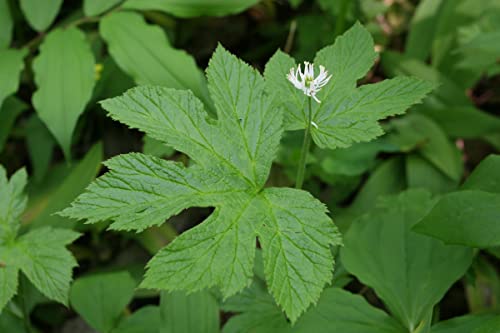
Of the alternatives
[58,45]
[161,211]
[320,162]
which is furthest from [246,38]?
[161,211]

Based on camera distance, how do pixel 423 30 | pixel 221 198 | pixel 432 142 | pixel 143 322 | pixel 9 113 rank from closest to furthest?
pixel 221 198, pixel 143 322, pixel 9 113, pixel 432 142, pixel 423 30

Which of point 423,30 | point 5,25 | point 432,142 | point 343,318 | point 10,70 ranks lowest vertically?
point 432,142

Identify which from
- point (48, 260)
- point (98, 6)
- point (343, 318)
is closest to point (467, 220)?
point (343, 318)

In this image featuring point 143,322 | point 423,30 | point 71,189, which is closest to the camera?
point 143,322

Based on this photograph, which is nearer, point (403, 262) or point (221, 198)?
point (221, 198)

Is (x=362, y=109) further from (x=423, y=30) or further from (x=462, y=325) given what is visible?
(x=423, y=30)

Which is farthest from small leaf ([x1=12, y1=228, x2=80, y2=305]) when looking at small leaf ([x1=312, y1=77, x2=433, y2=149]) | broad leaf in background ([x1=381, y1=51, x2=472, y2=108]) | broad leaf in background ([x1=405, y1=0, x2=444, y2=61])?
broad leaf in background ([x1=405, y1=0, x2=444, y2=61])
